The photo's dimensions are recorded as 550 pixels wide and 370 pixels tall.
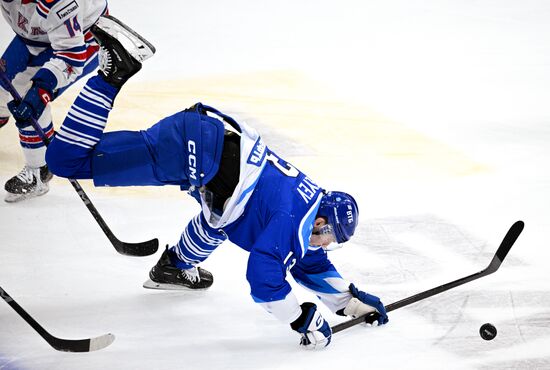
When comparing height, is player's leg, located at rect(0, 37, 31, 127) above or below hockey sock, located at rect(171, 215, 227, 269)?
above

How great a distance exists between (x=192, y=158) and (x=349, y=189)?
1704mm

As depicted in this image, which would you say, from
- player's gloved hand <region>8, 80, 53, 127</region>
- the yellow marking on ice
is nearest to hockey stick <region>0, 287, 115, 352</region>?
player's gloved hand <region>8, 80, 53, 127</region>

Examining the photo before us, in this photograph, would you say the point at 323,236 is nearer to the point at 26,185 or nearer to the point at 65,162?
the point at 65,162

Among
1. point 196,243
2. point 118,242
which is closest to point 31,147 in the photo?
point 118,242

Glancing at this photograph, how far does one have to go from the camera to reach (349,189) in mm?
4848

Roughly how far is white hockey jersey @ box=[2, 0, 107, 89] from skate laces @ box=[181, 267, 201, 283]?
42.1 inches

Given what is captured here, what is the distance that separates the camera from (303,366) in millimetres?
3385

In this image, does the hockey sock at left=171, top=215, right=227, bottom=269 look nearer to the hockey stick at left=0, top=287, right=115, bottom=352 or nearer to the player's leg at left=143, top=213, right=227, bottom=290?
the player's leg at left=143, top=213, right=227, bottom=290

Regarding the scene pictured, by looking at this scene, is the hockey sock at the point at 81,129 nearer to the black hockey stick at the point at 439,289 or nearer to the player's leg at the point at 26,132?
the black hockey stick at the point at 439,289

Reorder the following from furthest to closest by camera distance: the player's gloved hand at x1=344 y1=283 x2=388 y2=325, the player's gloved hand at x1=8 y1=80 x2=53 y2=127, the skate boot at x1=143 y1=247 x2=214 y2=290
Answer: the player's gloved hand at x1=8 y1=80 x2=53 y2=127
the skate boot at x1=143 y1=247 x2=214 y2=290
the player's gloved hand at x1=344 y1=283 x2=388 y2=325

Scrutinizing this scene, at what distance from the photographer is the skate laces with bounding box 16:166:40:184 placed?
460 centimetres

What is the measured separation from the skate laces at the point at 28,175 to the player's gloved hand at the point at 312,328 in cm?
182

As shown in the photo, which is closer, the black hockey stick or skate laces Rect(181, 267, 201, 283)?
the black hockey stick

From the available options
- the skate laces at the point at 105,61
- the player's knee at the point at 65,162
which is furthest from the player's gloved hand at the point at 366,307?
the skate laces at the point at 105,61
